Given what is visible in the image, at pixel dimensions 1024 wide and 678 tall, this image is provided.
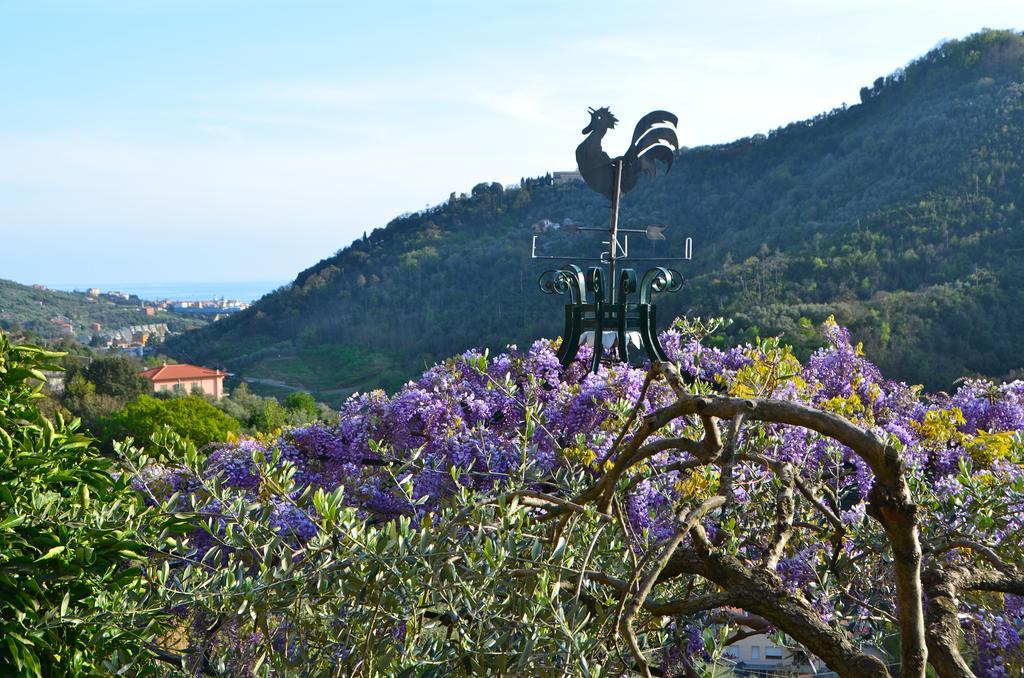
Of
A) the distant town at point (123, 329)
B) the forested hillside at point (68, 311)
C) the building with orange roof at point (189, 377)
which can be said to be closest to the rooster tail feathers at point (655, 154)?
the building with orange roof at point (189, 377)

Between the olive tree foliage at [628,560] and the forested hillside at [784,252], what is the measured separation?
1272 centimetres

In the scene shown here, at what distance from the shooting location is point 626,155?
Result: 5566 mm

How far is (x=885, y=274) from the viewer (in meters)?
28.0

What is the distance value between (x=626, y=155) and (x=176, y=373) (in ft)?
120

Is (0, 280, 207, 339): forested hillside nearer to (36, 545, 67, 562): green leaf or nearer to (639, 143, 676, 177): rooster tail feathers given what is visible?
(639, 143, 676, 177): rooster tail feathers

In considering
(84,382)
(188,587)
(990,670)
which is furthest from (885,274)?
(188,587)

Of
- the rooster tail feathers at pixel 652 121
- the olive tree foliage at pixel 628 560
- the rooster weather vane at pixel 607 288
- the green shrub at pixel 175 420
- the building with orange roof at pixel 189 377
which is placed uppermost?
the rooster tail feathers at pixel 652 121

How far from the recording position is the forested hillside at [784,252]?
77.2 feet

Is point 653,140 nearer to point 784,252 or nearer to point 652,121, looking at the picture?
point 652,121

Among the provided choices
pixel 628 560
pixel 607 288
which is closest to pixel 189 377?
pixel 607 288

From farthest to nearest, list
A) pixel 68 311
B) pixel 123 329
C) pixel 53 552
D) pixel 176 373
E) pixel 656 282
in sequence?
1. pixel 123 329
2. pixel 68 311
3. pixel 176 373
4. pixel 656 282
5. pixel 53 552

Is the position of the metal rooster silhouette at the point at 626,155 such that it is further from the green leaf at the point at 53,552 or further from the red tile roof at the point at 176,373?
the red tile roof at the point at 176,373

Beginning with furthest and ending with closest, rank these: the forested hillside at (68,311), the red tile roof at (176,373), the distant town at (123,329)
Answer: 1. the forested hillside at (68,311)
2. the distant town at (123,329)
3. the red tile roof at (176,373)

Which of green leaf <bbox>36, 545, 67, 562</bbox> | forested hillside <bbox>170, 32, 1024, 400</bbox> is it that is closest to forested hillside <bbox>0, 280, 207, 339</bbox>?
forested hillside <bbox>170, 32, 1024, 400</bbox>
